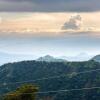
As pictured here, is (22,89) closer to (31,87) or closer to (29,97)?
(31,87)

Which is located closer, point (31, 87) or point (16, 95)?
point (16, 95)

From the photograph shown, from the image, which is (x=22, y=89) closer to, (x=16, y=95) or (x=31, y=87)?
(x=31, y=87)

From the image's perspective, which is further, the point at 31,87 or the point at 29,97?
the point at 31,87

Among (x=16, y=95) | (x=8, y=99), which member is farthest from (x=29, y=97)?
(x=8, y=99)

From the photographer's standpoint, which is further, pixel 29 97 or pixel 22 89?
pixel 22 89

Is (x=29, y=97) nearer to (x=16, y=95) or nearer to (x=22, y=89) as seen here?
(x=16, y=95)

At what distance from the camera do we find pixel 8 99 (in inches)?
4274

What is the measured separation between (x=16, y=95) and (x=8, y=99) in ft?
26.2

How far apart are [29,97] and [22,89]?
524 inches

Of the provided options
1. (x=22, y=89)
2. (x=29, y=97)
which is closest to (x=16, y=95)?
(x=29, y=97)

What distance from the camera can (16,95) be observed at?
3991 inches

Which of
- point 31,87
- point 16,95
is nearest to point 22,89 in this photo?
point 31,87

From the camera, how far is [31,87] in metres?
110

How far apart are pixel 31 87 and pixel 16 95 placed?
9.18 metres
